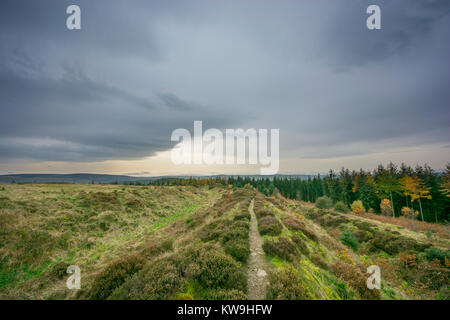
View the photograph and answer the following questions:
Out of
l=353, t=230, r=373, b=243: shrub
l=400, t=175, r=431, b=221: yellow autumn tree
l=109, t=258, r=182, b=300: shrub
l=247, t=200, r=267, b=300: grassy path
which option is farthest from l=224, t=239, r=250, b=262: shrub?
l=400, t=175, r=431, b=221: yellow autumn tree

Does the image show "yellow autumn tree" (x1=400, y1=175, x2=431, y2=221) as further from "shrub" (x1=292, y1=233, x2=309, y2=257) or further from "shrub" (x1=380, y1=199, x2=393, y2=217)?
"shrub" (x1=292, y1=233, x2=309, y2=257)

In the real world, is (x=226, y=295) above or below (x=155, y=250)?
above

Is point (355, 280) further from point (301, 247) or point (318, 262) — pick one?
point (301, 247)

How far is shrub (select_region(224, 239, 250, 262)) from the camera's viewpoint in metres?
7.30

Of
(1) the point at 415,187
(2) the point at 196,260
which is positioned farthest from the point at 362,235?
(1) the point at 415,187

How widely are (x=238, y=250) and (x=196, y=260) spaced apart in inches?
85.5

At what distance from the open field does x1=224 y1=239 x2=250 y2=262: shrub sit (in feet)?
0.16

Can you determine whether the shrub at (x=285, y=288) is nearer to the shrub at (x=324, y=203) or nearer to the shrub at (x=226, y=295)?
the shrub at (x=226, y=295)

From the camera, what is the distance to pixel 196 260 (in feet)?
21.9

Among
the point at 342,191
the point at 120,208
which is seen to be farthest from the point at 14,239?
the point at 342,191

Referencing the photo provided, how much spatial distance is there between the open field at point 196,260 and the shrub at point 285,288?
3cm
